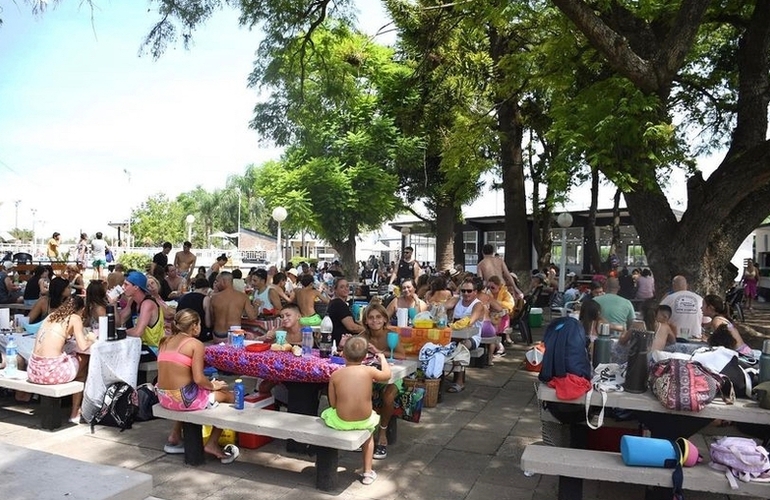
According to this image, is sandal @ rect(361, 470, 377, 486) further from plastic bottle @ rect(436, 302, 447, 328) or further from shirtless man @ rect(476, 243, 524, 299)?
shirtless man @ rect(476, 243, 524, 299)

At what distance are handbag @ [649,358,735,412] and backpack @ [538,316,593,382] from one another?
47 cm

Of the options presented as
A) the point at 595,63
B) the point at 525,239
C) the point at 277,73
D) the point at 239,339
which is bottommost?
the point at 239,339

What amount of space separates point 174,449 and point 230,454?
1.62ft

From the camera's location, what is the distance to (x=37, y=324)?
6.36 meters

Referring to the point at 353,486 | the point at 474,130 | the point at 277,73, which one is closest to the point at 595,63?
the point at 474,130

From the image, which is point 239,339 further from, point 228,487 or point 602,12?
point 602,12

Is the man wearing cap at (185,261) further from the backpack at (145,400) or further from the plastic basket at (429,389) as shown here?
the plastic basket at (429,389)

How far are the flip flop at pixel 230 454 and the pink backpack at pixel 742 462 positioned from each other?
3.25 meters

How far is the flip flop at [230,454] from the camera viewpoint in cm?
445

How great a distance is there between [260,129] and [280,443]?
541 cm

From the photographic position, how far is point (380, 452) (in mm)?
4602

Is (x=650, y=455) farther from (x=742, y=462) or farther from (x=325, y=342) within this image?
(x=325, y=342)

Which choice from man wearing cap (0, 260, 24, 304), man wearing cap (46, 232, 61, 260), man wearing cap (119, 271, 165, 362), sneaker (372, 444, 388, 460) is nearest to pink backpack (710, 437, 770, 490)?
sneaker (372, 444, 388, 460)

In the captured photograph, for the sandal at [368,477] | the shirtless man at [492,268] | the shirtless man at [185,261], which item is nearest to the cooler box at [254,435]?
the sandal at [368,477]
